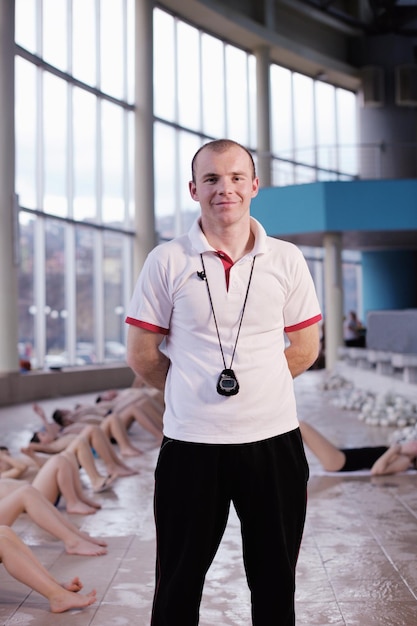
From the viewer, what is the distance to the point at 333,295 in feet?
64.2

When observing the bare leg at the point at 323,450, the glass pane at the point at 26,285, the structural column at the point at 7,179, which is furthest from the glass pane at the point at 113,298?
the bare leg at the point at 323,450

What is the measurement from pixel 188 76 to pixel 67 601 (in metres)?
17.7

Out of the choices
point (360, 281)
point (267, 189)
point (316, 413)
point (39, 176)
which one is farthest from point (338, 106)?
point (316, 413)

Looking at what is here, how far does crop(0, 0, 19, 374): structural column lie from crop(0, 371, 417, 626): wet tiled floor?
7.19m

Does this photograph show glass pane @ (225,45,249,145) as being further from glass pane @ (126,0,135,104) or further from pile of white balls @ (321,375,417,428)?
pile of white balls @ (321,375,417,428)

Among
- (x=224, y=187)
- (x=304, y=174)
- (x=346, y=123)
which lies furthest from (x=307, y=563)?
(x=346, y=123)

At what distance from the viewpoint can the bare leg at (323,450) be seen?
21.3ft

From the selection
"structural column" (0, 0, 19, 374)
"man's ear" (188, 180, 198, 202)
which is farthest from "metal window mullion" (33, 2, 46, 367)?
"man's ear" (188, 180, 198, 202)

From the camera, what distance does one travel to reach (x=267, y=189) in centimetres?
1897

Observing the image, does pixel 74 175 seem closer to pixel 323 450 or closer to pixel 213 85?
pixel 213 85

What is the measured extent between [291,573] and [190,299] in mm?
799

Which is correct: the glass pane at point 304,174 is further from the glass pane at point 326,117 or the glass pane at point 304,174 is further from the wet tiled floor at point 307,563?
the wet tiled floor at point 307,563

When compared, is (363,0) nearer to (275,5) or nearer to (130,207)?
(275,5)

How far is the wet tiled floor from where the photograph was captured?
11.3ft
